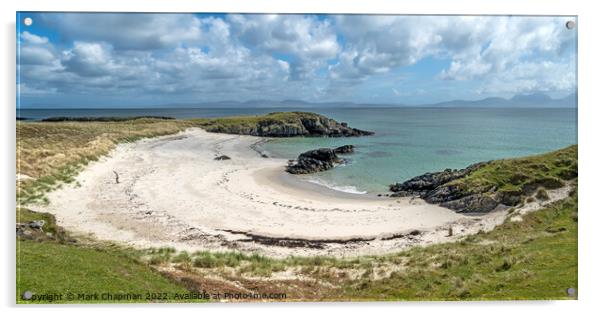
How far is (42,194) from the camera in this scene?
12.2 m

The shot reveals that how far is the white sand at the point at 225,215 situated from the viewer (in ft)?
41.5

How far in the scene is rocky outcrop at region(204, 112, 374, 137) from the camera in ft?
208

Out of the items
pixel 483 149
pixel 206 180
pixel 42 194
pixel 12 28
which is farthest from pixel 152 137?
pixel 483 149

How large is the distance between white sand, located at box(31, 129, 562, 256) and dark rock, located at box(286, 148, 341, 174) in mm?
9147

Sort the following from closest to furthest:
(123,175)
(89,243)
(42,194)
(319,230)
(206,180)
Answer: (89,243) < (42,194) < (319,230) < (123,175) < (206,180)

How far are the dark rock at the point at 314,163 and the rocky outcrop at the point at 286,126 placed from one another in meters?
29.0

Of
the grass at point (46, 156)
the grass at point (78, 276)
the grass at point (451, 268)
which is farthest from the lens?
the grass at point (46, 156)

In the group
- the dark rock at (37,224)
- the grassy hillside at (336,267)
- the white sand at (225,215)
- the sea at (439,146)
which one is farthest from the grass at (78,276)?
the sea at (439,146)

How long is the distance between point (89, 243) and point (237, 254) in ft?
14.7

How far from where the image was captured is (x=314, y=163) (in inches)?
1302

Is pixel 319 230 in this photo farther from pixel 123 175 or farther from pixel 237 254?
pixel 123 175

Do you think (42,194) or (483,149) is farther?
(483,149)

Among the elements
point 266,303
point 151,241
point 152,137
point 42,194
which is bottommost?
point 266,303

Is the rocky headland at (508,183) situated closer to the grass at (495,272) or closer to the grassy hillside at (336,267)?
the grassy hillside at (336,267)
